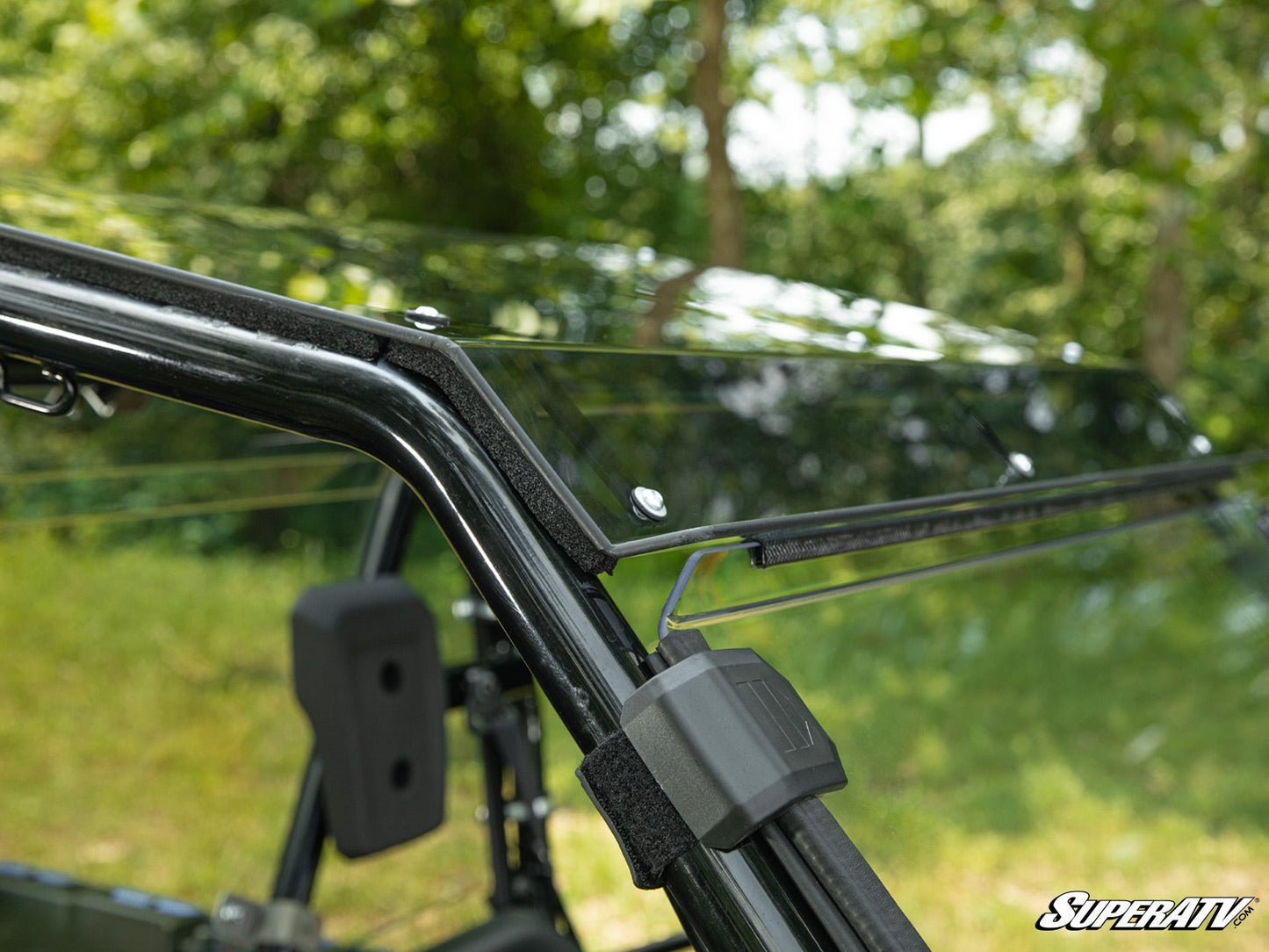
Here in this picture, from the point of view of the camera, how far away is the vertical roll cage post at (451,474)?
0.65m

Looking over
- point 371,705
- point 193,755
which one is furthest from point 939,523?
point 193,755

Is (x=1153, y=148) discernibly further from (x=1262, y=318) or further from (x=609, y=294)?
(x=609, y=294)

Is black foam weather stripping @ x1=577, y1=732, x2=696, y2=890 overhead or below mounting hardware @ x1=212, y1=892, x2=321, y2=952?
below

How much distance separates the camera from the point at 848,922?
644 millimetres

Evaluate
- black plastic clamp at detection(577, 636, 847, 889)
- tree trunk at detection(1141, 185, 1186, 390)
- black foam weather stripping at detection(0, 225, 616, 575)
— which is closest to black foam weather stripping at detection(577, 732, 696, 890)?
black plastic clamp at detection(577, 636, 847, 889)

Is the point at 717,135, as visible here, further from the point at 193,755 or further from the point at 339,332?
the point at 339,332

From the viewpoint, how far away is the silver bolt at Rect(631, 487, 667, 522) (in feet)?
2.54

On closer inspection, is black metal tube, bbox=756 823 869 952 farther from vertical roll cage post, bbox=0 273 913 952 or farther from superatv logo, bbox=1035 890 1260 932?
superatv logo, bbox=1035 890 1260 932

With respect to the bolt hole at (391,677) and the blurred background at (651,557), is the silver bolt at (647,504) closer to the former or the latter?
the blurred background at (651,557)

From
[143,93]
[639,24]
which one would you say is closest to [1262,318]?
[639,24]

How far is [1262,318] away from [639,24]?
7.43 meters

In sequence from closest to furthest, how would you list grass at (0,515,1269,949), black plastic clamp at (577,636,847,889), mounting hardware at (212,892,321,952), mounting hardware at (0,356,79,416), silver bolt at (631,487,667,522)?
black plastic clamp at (577,636,847,889) → silver bolt at (631,487,667,522) → mounting hardware at (0,356,79,416) → mounting hardware at (212,892,321,952) → grass at (0,515,1269,949)

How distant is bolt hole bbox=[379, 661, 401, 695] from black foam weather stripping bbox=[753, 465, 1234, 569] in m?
0.97

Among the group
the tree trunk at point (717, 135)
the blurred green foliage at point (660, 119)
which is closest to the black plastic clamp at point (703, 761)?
the blurred green foliage at point (660, 119)
